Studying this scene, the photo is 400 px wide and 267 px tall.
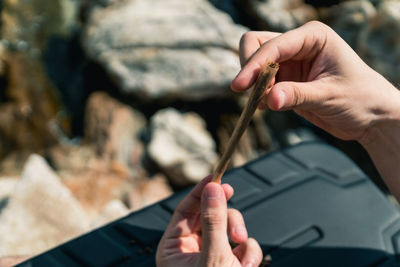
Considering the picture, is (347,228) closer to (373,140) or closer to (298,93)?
(373,140)

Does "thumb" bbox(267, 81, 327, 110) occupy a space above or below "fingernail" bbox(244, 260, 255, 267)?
above

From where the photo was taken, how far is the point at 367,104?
1369 millimetres

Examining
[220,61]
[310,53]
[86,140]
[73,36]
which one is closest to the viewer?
[310,53]

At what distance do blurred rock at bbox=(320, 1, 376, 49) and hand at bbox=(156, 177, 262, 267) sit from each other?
3.09m

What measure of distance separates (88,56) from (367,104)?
356 centimetres

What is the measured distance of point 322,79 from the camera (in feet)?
4.16

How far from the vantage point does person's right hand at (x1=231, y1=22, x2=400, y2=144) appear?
1126 mm

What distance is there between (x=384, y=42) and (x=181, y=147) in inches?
78.2

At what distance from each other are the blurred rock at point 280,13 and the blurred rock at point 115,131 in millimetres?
1523

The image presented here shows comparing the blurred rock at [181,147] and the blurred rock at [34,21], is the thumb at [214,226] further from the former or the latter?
the blurred rock at [34,21]

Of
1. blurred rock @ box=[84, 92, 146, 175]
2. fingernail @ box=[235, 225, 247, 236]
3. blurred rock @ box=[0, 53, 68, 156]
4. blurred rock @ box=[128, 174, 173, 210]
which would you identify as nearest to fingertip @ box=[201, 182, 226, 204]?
fingernail @ box=[235, 225, 247, 236]

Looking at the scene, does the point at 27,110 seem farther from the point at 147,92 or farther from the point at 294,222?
the point at 294,222

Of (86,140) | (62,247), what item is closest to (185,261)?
(62,247)

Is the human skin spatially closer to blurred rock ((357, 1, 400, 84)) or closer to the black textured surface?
the black textured surface
